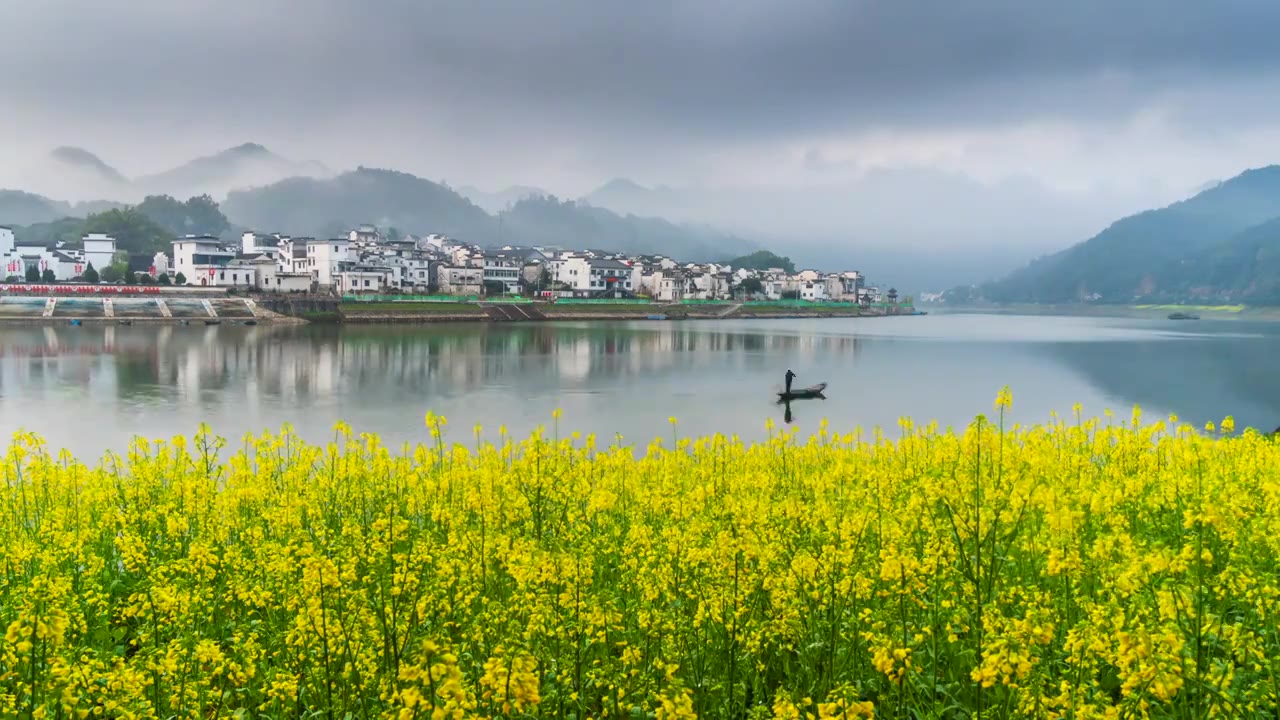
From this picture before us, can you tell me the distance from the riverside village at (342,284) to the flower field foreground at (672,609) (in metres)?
83.8

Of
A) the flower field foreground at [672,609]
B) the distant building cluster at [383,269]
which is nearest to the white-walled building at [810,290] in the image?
the distant building cluster at [383,269]

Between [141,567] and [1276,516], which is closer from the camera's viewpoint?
[1276,516]

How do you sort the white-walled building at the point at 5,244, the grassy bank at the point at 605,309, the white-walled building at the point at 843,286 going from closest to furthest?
the white-walled building at the point at 5,244
the grassy bank at the point at 605,309
the white-walled building at the point at 843,286

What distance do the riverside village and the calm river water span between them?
1172 cm

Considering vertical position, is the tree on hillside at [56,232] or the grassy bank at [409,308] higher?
the tree on hillside at [56,232]

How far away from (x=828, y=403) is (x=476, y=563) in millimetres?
34296

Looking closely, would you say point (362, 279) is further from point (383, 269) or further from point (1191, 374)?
point (1191, 374)

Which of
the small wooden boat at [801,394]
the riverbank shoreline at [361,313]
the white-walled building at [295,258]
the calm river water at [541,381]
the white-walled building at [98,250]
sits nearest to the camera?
the calm river water at [541,381]

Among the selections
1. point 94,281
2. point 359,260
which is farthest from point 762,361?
point 94,281

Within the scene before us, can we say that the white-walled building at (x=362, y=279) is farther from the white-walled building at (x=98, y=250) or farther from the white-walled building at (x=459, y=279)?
the white-walled building at (x=98, y=250)

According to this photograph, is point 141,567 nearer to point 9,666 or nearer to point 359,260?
point 9,666

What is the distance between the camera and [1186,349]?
71.6 meters

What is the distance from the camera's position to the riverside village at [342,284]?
274 feet

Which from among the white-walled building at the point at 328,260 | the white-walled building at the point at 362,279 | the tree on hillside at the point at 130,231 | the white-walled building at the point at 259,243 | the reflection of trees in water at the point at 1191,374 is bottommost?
the reflection of trees in water at the point at 1191,374
